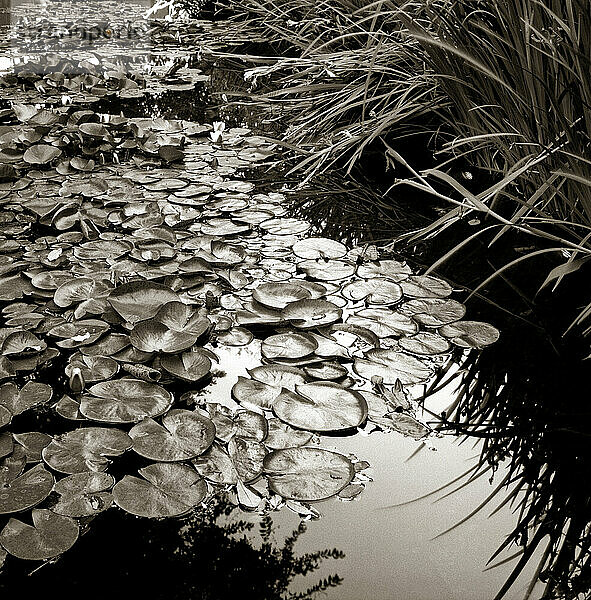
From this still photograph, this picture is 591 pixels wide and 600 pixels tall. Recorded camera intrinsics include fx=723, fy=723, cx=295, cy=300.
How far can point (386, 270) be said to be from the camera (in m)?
1.78

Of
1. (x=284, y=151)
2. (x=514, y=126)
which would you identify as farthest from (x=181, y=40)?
(x=514, y=126)

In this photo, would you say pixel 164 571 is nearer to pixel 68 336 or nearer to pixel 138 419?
pixel 138 419

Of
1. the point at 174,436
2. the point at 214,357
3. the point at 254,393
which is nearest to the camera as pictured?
the point at 174,436

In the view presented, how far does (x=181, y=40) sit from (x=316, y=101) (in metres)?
2.72

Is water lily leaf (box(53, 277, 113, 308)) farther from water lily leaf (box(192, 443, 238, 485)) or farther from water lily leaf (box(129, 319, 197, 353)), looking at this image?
water lily leaf (box(192, 443, 238, 485))

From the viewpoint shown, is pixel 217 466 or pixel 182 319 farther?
pixel 182 319

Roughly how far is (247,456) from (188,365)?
0.28m

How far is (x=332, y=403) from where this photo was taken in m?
1.30

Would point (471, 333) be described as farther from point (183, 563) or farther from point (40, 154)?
point (40, 154)

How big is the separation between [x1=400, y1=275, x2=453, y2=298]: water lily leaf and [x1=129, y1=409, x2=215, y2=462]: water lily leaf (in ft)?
2.14

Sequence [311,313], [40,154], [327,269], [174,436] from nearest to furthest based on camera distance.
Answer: [174,436]
[311,313]
[327,269]
[40,154]

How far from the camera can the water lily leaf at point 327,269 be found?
1741mm

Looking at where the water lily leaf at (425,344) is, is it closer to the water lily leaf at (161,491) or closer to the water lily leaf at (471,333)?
the water lily leaf at (471,333)

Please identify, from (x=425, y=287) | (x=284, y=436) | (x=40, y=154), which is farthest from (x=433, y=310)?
(x=40, y=154)
